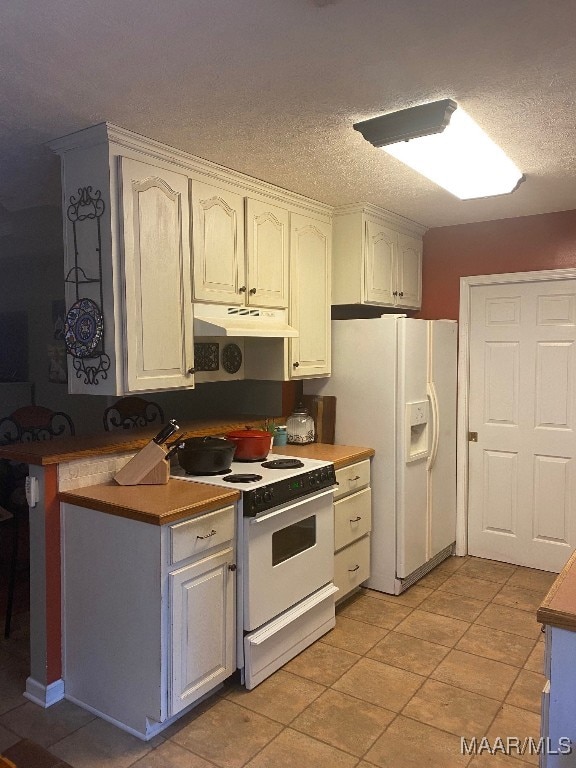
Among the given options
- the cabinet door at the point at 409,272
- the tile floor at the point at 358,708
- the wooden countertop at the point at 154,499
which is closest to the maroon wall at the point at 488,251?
the cabinet door at the point at 409,272

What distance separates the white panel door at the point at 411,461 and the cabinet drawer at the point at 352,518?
0.65 ft

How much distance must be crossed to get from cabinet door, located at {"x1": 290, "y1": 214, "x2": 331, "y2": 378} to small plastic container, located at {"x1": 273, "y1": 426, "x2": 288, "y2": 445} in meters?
0.37

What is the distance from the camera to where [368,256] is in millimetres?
3697

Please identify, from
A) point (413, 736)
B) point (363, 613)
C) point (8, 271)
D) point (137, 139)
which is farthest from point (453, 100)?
point (8, 271)

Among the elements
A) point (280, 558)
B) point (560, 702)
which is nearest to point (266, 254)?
point (280, 558)

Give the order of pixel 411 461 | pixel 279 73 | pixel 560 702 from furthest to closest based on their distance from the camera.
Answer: pixel 411 461, pixel 279 73, pixel 560 702

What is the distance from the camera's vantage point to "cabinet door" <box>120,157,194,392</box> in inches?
95.8

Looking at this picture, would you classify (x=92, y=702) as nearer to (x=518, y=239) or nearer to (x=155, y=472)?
(x=155, y=472)

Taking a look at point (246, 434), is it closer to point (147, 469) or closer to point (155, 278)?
point (147, 469)

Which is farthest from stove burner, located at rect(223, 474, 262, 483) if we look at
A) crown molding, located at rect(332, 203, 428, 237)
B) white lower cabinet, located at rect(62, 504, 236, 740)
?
crown molding, located at rect(332, 203, 428, 237)

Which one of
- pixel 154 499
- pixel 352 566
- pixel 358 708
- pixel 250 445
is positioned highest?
→ pixel 250 445

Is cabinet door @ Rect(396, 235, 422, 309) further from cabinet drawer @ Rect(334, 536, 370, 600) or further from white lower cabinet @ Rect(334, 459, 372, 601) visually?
cabinet drawer @ Rect(334, 536, 370, 600)

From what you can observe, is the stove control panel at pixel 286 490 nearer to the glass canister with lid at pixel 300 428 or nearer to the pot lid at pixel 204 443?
the pot lid at pixel 204 443

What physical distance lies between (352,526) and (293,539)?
2.21ft
